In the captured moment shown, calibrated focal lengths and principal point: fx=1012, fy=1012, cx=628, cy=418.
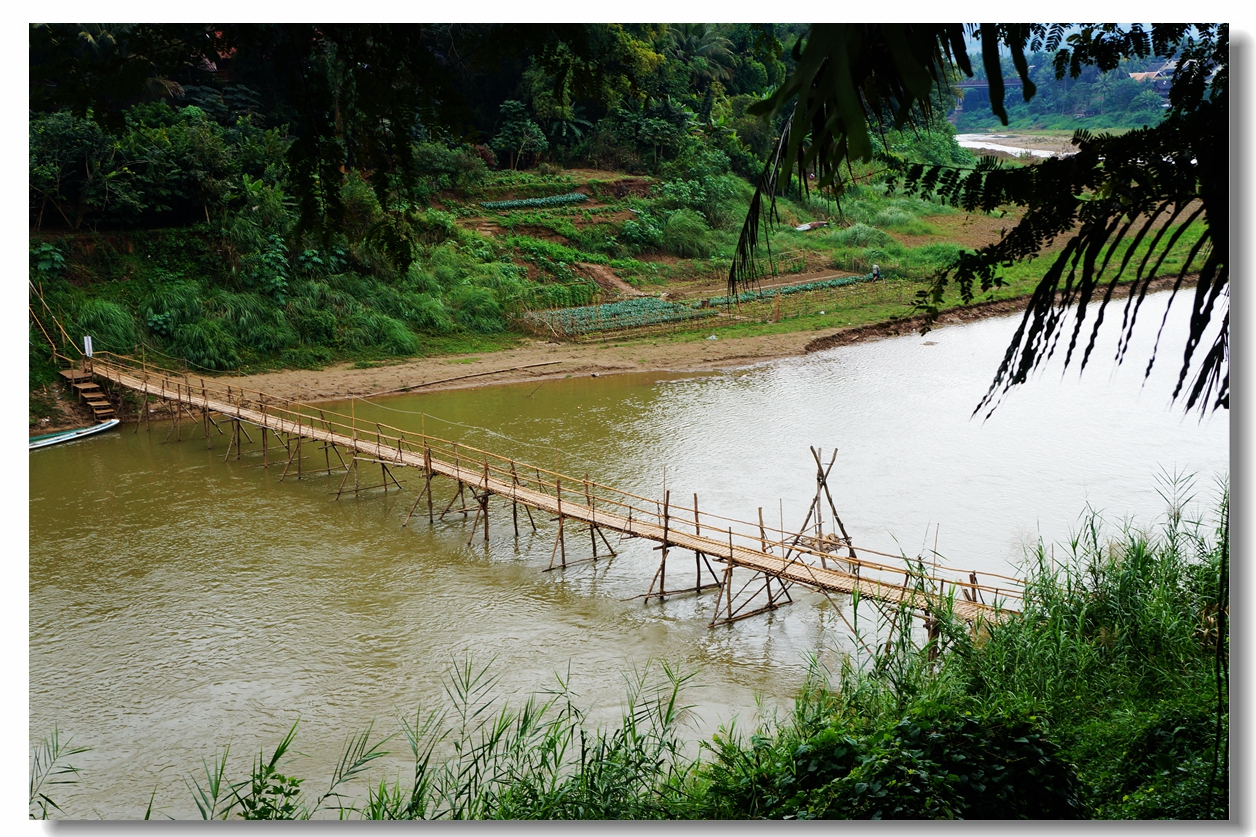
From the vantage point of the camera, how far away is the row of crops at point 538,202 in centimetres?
2691

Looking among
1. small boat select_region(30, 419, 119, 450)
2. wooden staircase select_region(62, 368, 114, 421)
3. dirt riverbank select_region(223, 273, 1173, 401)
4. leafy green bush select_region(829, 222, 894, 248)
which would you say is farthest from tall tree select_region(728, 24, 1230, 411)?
leafy green bush select_region(829, 222, 894, 248)

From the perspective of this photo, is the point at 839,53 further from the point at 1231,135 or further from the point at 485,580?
the point at 485,580

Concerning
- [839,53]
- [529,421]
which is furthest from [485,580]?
[839,53]

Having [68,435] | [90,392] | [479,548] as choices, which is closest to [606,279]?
[90,392]

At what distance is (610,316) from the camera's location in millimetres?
22703

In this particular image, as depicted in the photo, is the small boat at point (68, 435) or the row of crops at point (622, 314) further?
the row of crops at point (622, 314)

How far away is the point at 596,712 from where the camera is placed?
6.96 m

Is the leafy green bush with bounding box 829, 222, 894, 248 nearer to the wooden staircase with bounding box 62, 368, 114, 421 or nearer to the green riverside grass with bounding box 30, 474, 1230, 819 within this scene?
the wooden staircase with bounding box 62, 368, 114, 421

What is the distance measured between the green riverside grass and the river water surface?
69 cm

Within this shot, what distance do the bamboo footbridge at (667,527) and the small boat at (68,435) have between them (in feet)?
2.12

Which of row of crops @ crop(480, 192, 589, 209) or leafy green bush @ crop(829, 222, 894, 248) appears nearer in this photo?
row of crops @ crop(480, 192, 589, 209)

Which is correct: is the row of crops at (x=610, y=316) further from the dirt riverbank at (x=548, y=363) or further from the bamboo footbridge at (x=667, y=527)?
the bamboo footbridge at (x=667, y=527)

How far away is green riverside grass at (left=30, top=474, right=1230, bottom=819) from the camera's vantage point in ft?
12.0

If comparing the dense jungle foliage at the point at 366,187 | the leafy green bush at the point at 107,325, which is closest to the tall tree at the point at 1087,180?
the dense jungle foliage at the point at 366,187
